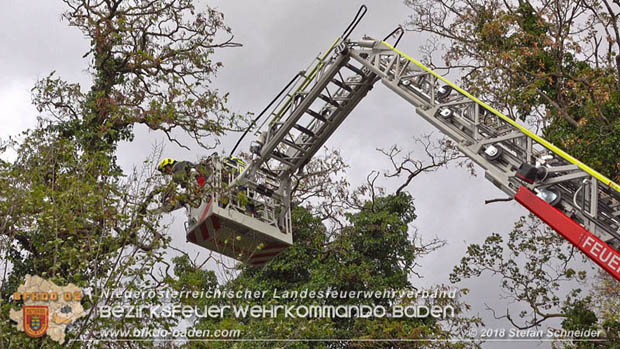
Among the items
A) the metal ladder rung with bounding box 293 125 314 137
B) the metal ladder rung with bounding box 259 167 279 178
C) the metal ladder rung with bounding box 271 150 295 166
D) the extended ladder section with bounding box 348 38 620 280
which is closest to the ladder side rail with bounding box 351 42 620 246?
the extended ladder section with bounding box 348 38 620 280

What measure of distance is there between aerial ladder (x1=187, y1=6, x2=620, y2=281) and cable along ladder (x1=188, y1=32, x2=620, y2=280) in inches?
0.6

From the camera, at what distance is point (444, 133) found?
1056 cm

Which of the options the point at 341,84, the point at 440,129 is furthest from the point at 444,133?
the point at 341,84

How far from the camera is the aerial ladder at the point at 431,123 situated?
898 centimetres

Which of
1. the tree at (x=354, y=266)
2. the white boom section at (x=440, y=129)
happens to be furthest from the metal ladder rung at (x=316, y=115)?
the tree at (x=354, y=266)

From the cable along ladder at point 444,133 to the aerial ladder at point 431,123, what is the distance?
0.05 feet

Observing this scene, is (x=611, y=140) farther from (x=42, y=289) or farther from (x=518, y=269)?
(x=42, y=289)

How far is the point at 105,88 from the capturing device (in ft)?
51.2

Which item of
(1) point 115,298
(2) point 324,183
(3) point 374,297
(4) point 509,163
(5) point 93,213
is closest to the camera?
(1) point 115,298

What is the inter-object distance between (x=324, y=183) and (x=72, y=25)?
7.70m

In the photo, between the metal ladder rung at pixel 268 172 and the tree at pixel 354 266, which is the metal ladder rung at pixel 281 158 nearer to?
the metal ladder rung at pixel 268 172

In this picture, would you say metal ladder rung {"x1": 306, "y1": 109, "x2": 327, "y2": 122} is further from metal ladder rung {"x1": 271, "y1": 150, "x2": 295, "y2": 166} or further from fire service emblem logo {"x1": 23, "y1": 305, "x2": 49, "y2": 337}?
fire service emblem logo {"x1": 23, "y1": 305, "x2": 49, "y2": 337}

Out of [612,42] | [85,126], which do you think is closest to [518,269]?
[612,42]

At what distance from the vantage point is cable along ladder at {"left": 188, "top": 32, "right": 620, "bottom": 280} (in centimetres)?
896
